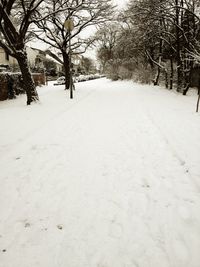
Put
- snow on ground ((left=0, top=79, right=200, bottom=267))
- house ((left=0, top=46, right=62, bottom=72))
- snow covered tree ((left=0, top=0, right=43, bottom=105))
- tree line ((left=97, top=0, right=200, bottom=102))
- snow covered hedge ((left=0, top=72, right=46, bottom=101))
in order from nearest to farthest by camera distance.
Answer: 1. snow on ground ((left=0, top=79, right=200, bottom=267))
2. snow covered tree ((left=0, top=0, right=43, bottom=105))
3. tree line ((left=97, top=0, right=200, bottom=102))
4. snow covered hedge ((left=0, top=72, right=46, bottom=101))
5. house ((left=0, top=46, right=62, bottom=72))

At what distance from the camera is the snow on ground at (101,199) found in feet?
8.02

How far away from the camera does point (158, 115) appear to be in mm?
8734

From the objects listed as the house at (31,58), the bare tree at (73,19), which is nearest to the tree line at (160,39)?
the bare tree at (73,19)

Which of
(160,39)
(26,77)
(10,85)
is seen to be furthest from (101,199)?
(160,39)

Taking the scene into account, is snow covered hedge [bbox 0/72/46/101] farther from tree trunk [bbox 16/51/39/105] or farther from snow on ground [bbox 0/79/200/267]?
snow on ground [bbox 0/79/200/267]

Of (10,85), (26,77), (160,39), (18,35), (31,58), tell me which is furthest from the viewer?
(31,58)

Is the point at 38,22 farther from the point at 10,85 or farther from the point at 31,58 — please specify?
the point at 31,58

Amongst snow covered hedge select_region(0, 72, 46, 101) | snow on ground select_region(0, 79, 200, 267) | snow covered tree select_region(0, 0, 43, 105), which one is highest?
snow covered tree select_region(0, 0, 43, 105)

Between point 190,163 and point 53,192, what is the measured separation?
2753mm

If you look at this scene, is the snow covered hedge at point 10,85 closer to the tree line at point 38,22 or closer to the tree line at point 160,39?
the tree line at point 38,22

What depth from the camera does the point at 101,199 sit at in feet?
11.1

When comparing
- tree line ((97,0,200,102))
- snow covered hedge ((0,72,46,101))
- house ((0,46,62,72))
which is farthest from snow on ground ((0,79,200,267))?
house ((0,46,62,72))

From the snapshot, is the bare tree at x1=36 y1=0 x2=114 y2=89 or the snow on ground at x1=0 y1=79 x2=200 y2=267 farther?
the bare tree at x1=36 y1=0 x2=114 y2=89

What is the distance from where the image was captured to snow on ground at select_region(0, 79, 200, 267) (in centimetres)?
244
